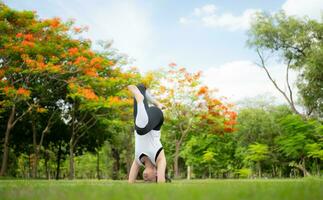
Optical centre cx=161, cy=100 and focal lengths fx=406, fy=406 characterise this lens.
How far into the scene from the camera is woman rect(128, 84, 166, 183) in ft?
28.9

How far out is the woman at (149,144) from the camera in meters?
8.80

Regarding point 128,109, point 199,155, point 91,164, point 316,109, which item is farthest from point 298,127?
point 91,164

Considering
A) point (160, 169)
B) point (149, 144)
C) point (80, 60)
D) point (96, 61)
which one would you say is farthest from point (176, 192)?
point (96, 61)

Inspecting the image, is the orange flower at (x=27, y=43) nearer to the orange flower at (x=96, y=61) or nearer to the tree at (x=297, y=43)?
the orange flower at (x=96, y=61)

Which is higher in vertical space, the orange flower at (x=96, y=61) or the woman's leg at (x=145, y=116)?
the orange flower at (x=96, y=61)

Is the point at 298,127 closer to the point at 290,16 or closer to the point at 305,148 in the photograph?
the point at 305,148

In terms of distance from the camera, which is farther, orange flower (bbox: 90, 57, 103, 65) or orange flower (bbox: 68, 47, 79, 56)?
orange flower (bbox: 90, 57, 103, 65)

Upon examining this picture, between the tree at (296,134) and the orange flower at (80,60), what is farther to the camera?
the orange flower at (80,60)

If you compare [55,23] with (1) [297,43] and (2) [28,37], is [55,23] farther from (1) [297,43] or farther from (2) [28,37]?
(1) [297,43]

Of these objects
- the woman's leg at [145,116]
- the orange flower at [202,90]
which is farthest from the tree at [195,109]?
the woman's leg at [145,116]

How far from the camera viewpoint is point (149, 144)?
884cm

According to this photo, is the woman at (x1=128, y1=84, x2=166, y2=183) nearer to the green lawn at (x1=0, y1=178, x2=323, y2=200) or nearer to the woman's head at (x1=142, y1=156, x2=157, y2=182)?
the woman's head at (x1=142, y1=156, x2=157, y2=182)

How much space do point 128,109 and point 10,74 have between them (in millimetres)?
8649

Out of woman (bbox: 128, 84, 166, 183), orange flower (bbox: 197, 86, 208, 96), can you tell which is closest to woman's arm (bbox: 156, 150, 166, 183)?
woman (bbox: 128, 84, 166, 183)
